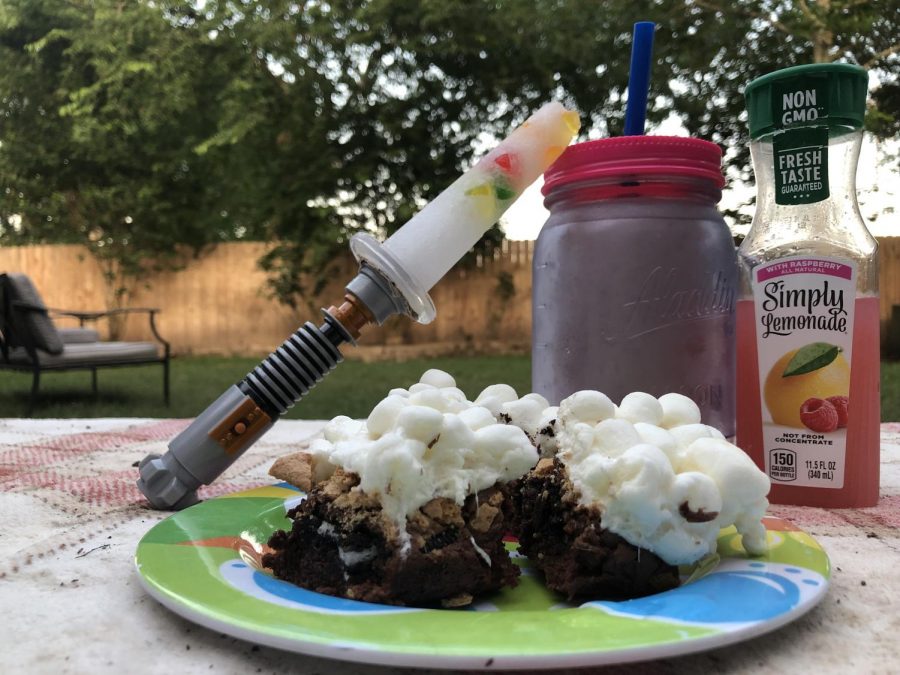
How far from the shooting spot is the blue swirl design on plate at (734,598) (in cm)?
33

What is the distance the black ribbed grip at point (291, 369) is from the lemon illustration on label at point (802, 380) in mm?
377

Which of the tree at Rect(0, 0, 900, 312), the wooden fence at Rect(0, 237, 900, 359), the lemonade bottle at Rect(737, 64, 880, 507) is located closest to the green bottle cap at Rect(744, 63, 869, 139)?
the lemonade bottle at Rect(737, 64, 880, 507)

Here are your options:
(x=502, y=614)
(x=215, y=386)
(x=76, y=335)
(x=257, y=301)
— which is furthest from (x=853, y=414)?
(x=257, y=301)

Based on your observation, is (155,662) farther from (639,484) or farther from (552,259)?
(552,259)

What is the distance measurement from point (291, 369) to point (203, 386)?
3772mm

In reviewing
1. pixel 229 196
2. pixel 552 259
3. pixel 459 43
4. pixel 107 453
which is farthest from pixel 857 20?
pixel 229 196

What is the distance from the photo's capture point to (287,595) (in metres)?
0.38

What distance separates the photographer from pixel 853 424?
633 mm

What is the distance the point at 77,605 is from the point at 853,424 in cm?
59

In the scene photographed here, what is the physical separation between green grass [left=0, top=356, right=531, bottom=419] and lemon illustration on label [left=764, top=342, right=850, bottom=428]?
2284 millimetres

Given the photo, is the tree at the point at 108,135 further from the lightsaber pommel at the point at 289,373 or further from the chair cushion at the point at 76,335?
the lightsaber pommel at the point at 289,373

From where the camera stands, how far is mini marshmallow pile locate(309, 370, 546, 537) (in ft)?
1.36

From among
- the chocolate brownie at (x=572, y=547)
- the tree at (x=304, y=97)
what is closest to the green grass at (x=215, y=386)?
the tree at (x=304, y=97)

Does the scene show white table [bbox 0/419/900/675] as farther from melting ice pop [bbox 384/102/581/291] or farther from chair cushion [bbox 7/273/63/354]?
chair cushion [bbox 7/273/63/354]
